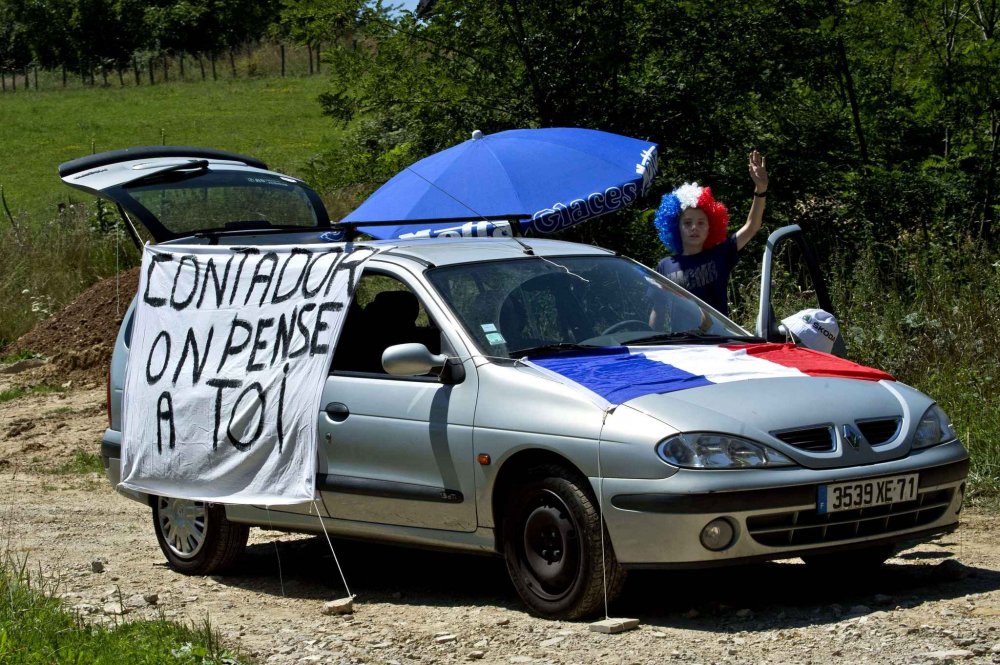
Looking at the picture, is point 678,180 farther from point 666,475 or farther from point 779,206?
point 666,475

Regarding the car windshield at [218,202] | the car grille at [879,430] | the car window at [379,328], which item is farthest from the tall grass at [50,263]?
the car grille at [879,430]

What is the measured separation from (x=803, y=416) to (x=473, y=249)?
2.10 meters

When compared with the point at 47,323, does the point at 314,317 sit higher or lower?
higher

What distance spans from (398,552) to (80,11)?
74440 millimetres

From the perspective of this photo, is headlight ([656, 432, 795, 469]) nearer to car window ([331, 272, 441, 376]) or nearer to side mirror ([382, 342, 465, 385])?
side mirror ([382, 342, 465, 385])

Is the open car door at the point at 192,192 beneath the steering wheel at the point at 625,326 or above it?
above

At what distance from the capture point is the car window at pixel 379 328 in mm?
6957

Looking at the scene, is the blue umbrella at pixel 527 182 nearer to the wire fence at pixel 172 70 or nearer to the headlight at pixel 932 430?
the headlight at pixel 932 430

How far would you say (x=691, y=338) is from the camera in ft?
22.0

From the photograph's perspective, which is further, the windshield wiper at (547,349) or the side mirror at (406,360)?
the windshield wiper at (547,349)

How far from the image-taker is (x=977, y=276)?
10375 millimetres

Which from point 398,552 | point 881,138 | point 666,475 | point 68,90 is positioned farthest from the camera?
point 68,90

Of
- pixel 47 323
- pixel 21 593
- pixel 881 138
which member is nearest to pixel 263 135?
pixel 47 323

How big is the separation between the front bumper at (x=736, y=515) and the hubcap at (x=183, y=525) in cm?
287
